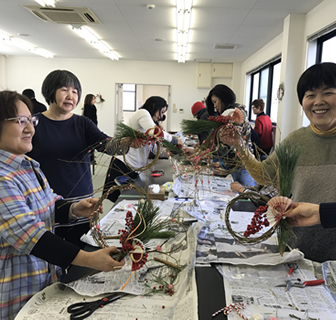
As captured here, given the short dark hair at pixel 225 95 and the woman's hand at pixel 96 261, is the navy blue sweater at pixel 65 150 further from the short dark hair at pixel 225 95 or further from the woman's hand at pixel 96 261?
the short dark hair at pixel 225 95

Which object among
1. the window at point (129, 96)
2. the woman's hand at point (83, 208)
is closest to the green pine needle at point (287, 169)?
the woman's hand at point (83, 208)

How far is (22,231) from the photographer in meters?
0.90

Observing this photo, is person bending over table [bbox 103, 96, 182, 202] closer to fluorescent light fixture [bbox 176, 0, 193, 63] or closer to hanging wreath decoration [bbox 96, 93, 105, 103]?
fluorescent light fixture [bbox 176, 0, 193, 63]

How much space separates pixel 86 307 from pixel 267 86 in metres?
6.84

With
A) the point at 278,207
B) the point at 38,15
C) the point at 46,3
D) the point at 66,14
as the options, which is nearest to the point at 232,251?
the point at 278,207

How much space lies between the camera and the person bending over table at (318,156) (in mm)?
1223

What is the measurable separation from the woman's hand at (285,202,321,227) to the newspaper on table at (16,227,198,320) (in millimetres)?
442

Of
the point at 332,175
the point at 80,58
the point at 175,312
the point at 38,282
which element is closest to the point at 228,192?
the point at 332,175

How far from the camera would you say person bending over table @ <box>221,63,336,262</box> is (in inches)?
48.1

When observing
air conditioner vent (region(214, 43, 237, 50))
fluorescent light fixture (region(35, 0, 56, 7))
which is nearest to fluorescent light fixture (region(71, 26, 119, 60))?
fluorescent light fixture (region(35, 0, 56, 7))

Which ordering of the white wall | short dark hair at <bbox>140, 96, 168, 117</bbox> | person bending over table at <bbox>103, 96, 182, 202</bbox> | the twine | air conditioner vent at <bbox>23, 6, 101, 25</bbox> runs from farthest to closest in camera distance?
the white wall
air conditioner vent at <bbox>23, 6, 101, 25</bbox>
short dark hair at <bbox>140, 96, 168, 117</bbox>
person bending over table at <bbox>103, 96, 182, 202</bbox>
the twine

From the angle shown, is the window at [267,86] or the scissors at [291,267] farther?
the window at [267,86]

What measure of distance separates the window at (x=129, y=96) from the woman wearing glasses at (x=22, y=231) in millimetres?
11946

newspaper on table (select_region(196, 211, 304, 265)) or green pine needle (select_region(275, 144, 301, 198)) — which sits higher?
green pine needle (select_region(275, 144, 301, 198))
